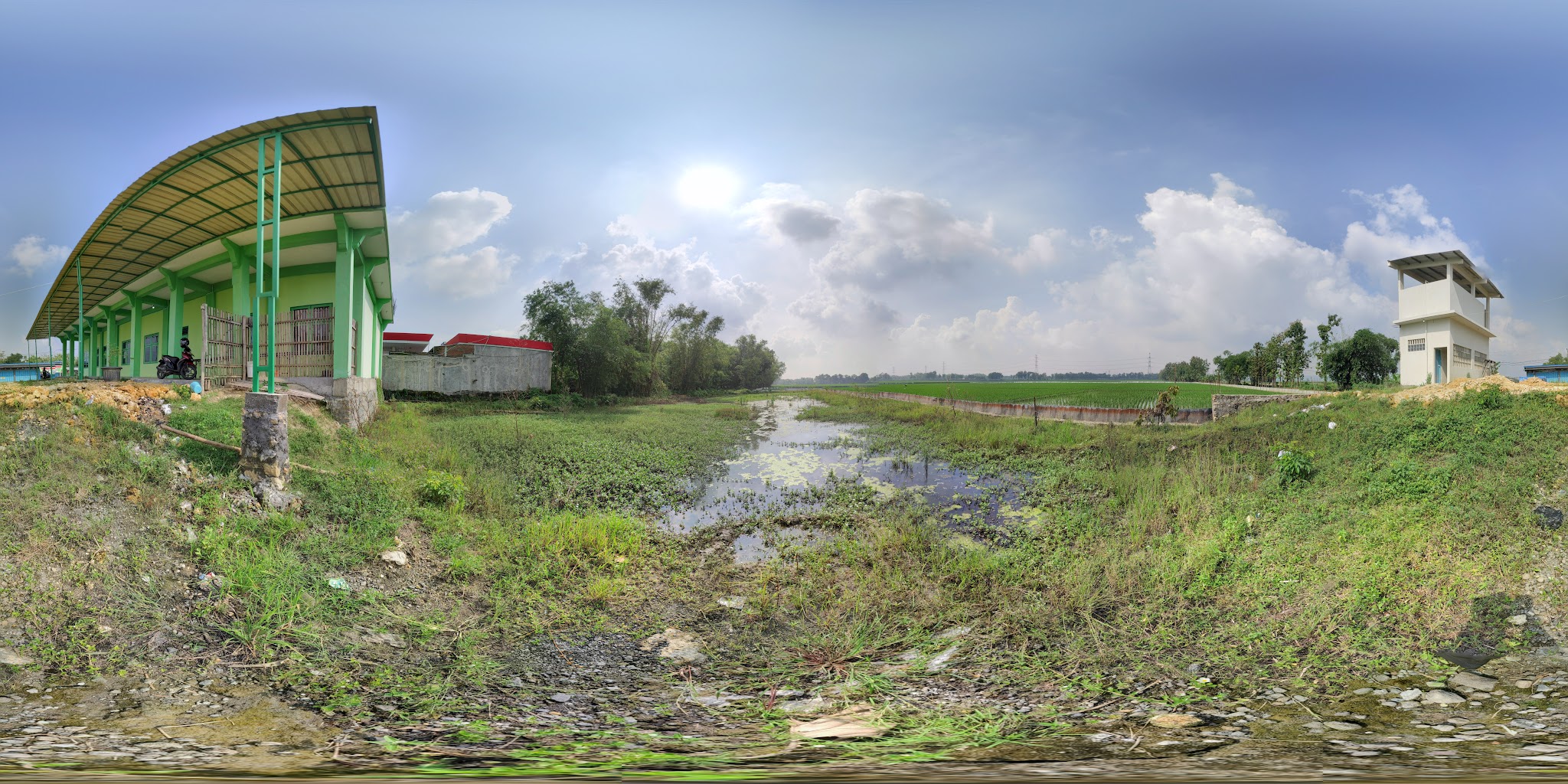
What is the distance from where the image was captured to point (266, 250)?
9875 millimetres

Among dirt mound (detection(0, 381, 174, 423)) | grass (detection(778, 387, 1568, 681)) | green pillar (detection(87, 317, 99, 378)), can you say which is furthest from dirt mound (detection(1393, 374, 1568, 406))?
green pillar (detection(87, 317, 99, 378))

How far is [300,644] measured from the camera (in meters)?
3.51

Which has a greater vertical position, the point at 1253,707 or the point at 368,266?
the point at 368,266

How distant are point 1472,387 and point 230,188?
51.7 ft

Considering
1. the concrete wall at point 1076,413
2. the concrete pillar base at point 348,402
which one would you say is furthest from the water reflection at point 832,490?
the concrete pillar base at point 348,402

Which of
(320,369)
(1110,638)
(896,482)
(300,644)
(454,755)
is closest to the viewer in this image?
(454,755)

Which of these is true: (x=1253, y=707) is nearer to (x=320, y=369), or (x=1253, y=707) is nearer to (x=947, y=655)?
(x=947, y=655)

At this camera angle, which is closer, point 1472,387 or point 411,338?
point 1472,387

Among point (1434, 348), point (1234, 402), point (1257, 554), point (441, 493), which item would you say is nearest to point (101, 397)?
point (441, 493)

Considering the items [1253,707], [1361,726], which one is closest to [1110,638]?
[1253,707]

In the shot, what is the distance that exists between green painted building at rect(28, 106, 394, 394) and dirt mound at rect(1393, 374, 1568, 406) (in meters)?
12.5

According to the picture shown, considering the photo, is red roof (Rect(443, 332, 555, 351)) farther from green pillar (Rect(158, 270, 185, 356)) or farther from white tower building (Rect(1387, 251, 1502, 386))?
white tower building (Rect(1387, 251, 1502, 386))

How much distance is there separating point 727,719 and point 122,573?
397 centimetres

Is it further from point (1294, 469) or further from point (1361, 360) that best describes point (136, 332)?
point (1361, 360)
